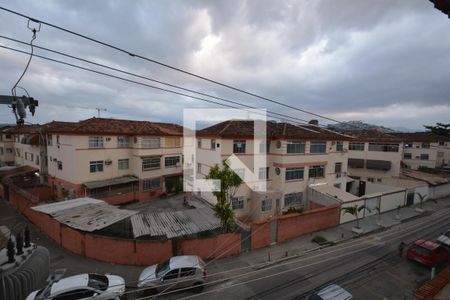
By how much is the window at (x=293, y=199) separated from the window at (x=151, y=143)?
16.2 m

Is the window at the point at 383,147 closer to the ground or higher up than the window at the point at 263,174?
higher up

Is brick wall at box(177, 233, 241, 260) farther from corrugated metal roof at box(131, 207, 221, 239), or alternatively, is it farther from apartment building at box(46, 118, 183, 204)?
apartment building at box(46, 118, 183, 204)

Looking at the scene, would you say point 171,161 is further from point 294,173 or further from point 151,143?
point 294,173

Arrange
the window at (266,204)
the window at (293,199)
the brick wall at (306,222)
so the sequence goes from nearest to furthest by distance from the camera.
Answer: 1. the brick wall at (306,222)
2. the window at (266,204)
3. the window at (293,199)

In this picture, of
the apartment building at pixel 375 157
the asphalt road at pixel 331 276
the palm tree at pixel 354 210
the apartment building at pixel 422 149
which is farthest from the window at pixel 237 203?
the apartment building at pixel 422 149

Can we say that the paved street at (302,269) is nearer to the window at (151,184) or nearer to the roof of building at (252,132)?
the roof of building at (252,132)

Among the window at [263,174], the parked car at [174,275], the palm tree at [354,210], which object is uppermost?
the window at [263,174]

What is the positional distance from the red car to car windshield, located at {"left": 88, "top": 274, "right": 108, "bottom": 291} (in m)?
16.3

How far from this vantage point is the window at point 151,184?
1044 inches

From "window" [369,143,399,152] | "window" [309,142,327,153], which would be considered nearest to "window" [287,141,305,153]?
"window" [309,142,327,153]

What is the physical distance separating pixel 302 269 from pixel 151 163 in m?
20.3

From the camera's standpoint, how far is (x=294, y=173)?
2169 cm

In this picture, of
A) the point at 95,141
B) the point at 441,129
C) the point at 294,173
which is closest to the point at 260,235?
the point at 294,173

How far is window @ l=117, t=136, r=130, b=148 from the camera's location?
2569 centimetres
